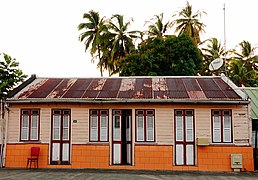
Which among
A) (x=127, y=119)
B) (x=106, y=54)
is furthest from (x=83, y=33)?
(x=127, y=119)

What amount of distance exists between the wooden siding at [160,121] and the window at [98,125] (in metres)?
0.18

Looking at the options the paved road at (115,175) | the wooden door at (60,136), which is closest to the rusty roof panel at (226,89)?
the paved road at (115,175)

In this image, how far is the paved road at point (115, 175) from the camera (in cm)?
1172

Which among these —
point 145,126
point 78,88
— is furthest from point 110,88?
point 145,126

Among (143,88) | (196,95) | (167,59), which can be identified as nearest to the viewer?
(196,95)

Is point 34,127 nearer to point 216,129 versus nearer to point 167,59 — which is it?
point 216,129

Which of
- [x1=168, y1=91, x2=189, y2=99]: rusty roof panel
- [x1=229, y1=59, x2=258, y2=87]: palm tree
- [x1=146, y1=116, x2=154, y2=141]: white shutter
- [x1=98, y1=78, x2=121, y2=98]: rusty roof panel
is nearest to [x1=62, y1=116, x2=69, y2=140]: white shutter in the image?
[x1=98, y1=78, x2=121, y2=98]: rusty roof panel

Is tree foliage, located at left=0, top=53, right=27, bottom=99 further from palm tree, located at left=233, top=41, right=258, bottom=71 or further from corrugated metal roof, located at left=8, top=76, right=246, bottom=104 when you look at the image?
palm tree, located at left=233, top=41, right=258, bottom=71

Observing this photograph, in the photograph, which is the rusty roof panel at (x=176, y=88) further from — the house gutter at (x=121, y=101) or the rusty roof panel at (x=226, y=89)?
the rusty roof panel at (x=226, y=89)

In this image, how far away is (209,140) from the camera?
1408 cm

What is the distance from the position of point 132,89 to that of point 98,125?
230 cm

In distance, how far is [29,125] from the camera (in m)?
14.6

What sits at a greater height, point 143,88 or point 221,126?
point 143,88

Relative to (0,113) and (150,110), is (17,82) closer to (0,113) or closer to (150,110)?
(0,113)
